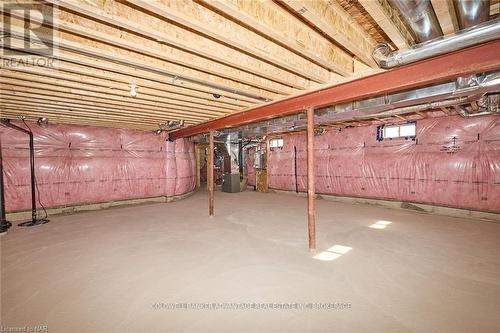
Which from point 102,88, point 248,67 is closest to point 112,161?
point 102,88

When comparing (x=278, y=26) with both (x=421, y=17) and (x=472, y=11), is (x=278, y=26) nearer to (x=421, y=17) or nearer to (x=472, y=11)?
(x=421, y=17)

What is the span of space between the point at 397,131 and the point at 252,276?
645 centimetres

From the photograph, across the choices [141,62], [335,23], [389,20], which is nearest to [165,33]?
[141,62]

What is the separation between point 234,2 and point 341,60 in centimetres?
167

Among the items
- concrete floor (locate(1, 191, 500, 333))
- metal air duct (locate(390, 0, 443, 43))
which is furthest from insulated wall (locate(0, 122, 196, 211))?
metal air duct (locate(390, 0, 443, 43))

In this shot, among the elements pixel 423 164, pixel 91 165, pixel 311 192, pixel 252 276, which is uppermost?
pixel 91 165

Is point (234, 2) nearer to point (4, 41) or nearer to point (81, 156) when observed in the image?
point (4, 41)

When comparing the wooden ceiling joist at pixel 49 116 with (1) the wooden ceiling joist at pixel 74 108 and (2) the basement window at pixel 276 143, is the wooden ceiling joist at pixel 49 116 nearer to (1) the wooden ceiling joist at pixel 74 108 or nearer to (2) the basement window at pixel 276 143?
(1) the wooden ceiling joist at pixel 74 108

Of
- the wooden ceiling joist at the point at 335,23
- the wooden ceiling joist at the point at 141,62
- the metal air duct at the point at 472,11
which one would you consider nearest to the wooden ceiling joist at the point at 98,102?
the wooden ceiling joist at the point at 141,62

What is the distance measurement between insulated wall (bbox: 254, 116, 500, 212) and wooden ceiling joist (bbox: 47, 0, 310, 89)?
5391mm

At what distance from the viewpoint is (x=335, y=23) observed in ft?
6.97

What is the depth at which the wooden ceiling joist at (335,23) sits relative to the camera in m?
1.85

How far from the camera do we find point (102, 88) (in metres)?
3.59

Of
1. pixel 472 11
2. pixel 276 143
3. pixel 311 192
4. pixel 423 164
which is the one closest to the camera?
pixel 472 11
